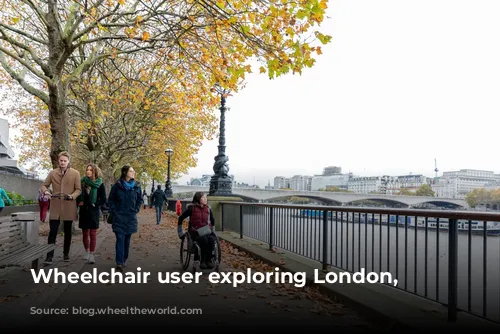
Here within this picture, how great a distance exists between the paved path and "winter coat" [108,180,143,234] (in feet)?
3.24

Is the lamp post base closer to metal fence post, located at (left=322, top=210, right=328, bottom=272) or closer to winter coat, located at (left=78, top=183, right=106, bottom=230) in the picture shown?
winter coat, located at (left=78, top=183, right=106, bottom=230)

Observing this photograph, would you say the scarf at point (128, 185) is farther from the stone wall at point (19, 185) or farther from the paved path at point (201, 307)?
the stone wall at point (19, 185)

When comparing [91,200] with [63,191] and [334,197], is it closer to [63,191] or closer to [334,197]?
[63,191]

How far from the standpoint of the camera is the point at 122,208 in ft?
26.1

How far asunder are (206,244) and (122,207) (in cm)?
154

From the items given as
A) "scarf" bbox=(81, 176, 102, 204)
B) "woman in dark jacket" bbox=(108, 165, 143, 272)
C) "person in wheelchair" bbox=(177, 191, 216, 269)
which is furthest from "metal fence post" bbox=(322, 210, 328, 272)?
"scarf" bbox=(81, 176, 102, 204)

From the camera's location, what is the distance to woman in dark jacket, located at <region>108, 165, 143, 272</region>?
7906mm

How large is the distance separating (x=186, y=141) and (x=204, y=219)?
2487 cm

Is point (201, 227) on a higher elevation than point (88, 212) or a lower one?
lower

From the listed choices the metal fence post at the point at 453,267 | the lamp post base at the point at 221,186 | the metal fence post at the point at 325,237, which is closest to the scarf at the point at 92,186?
the metal fence post at the point at 325,237

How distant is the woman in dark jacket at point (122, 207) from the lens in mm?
7906

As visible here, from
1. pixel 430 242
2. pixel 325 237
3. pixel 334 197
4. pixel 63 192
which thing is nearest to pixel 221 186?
pixel 63 192

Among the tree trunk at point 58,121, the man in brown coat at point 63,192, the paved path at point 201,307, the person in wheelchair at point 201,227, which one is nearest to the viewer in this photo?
the paved path at point 201,307

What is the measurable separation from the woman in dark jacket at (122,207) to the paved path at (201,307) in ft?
2.98
